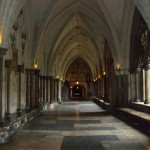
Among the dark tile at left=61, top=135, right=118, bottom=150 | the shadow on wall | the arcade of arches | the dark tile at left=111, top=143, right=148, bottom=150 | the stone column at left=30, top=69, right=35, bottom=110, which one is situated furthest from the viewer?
the shadow on wall

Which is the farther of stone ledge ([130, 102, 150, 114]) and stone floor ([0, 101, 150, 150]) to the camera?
stone ledge ([130, 102, 150, 114])

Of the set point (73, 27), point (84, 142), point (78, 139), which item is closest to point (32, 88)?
point (73, 27)

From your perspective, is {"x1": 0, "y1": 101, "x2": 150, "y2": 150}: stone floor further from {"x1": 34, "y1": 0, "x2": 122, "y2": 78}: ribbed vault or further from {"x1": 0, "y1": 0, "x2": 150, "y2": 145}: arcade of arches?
{"x1": 34, "y1": 0, "x2": 122, "y2": 78}: ribbed vault

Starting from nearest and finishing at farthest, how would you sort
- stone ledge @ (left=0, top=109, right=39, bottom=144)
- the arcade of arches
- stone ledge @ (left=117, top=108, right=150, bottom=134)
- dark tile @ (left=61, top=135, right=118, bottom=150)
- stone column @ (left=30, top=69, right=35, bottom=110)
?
dark tile @ (left=61, top=135, right=118, bottom=150)
stone ledge @ (left=0, top=109, right=39, bottom=144)
stone ledge @ (left=117, top=108, right=150, bottom=134)
the arcade of arches
stone column @ (left=30, top=69, right=35, bottom=110)

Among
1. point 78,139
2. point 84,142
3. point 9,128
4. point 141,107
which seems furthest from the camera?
point 141,107

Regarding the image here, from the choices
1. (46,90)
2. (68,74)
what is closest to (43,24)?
(46,90)

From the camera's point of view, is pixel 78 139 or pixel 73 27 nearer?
pixel 78 139

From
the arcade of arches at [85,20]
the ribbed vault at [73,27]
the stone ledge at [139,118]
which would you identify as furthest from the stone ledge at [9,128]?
the ribbed vault at [73,27]

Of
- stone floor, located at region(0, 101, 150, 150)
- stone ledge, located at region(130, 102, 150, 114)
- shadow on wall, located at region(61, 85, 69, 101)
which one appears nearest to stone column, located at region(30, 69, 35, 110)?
stone ledge, located at region(130, 102, 150, 114)

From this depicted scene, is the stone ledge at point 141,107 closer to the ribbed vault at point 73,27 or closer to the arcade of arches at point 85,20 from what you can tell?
the arcade of arches at point 85,20

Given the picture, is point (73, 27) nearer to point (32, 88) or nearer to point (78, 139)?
point (32, 88)

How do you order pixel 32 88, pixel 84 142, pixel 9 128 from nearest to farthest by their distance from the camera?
pixel 84 142 < pixel 9 128 < pixel 32 88

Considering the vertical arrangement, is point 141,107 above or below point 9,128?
above

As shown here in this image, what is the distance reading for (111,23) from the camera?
46.0ft
